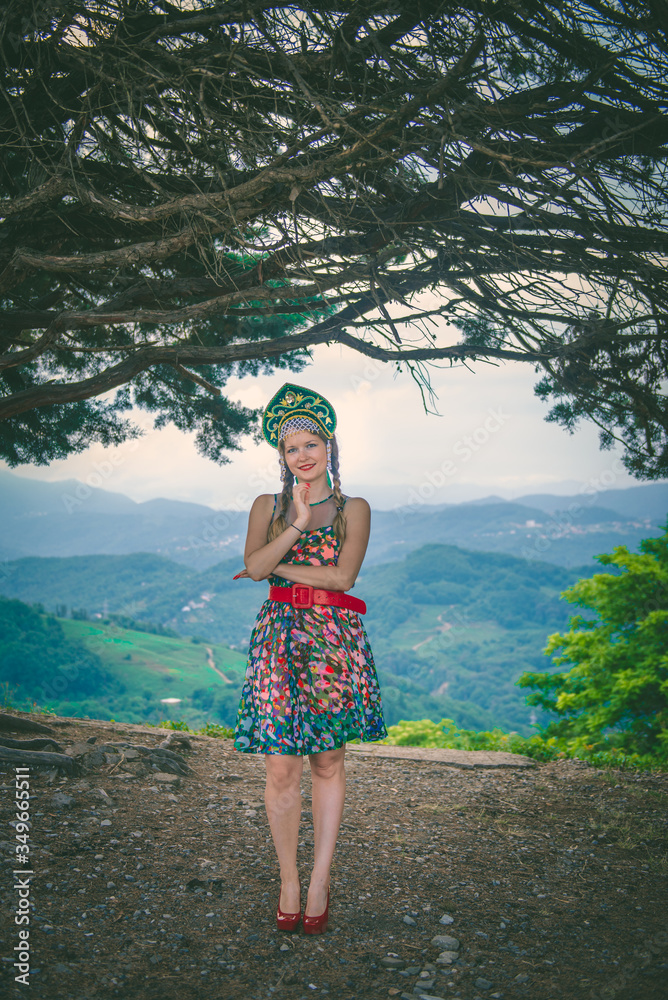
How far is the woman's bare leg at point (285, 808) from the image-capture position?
2049 mm

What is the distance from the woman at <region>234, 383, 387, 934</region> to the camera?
2.06m

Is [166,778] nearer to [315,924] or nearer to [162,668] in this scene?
[315,924]

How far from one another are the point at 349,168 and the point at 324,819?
274 cm

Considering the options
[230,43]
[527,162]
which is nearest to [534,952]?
[527,162]

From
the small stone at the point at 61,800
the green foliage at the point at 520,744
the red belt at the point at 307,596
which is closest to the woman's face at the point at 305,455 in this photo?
the red belt at the point at 307,596

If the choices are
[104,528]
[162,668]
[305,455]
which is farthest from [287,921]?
[104,528]

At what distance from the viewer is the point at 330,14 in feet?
9.94

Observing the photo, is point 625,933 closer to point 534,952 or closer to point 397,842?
point 534,952

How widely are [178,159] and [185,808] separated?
12.1 feet

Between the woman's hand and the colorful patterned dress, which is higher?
the woman's hand

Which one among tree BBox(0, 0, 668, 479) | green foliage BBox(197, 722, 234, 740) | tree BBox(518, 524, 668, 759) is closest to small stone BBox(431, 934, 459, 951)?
tree BBox(0, 0, 668, 479)

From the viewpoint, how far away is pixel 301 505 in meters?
2.15

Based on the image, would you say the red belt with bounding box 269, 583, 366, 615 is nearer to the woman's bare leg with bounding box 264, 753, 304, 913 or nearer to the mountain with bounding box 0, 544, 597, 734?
the woman's bare leg with bounding box 264, 753, 304, 913

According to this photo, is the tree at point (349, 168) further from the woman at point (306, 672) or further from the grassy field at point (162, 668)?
the grassy field at point (162, 668)
